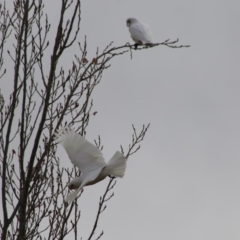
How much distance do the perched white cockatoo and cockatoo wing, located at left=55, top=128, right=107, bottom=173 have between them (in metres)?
2.48

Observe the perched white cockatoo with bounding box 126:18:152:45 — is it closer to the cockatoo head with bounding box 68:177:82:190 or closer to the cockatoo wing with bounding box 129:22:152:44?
the cockatoo wing with bounding box 129:22:152:44

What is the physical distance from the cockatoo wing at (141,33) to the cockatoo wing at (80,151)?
253cm

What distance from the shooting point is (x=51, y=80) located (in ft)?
23.8

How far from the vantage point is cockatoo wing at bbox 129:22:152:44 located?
395 inches

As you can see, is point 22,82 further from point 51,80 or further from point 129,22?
point 129,22

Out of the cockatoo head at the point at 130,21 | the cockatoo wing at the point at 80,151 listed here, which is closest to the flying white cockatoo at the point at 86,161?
the cockatoo wing at the point at 80,151

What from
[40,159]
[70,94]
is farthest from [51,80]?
[40,159]

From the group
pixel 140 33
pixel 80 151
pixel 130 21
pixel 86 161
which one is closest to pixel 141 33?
pixel 140 33

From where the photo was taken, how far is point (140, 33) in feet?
33.6

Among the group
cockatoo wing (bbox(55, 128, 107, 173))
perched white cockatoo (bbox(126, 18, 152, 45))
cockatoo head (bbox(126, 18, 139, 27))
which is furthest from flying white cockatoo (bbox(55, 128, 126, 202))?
cockatoo head (bbox(126, 18, 139, 27))

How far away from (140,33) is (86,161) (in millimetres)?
3028

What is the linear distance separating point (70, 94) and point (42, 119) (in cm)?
52

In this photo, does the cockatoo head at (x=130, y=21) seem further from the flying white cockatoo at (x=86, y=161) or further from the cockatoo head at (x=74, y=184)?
the cockatoo head at (x=74, y=184)

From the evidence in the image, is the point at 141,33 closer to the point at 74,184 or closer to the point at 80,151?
the point at 80,151
